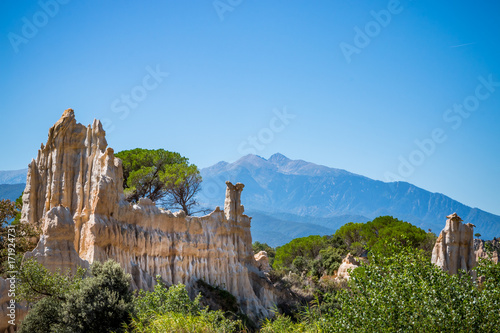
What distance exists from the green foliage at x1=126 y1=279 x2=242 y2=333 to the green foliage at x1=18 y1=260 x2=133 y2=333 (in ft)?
3.45

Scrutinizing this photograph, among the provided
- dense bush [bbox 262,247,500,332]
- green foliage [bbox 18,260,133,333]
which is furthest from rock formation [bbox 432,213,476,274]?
green foliage [bbox 18,260,133,333]

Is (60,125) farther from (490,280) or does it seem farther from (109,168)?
(490,280)

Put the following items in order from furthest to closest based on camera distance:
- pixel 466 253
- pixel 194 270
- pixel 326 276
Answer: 1. pixel 326 276
2. pixel 466 253
3. pixel 194 270

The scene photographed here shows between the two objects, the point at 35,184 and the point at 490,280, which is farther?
the point at 35,184

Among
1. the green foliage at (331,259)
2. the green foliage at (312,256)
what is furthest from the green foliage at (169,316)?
the green foliage at (331,259)

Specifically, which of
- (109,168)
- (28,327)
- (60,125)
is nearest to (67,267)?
(28,327)

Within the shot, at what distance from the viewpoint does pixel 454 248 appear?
52562 millimetres

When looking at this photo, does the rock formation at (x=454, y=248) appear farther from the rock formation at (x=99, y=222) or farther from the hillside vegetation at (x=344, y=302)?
the hillside vegetation at (x=344, y=302)

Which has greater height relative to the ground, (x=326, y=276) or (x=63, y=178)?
(x=63, y=178)

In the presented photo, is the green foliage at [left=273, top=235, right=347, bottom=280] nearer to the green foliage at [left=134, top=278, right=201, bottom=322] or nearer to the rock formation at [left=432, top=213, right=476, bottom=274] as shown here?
the rock formation at [left=432, top=213, right=476, bottom=274]

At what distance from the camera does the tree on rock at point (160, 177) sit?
51.8 metres

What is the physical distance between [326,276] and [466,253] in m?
16.5

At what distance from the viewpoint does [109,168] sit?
35344 millimetres

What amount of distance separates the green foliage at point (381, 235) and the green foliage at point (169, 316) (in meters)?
37.7
